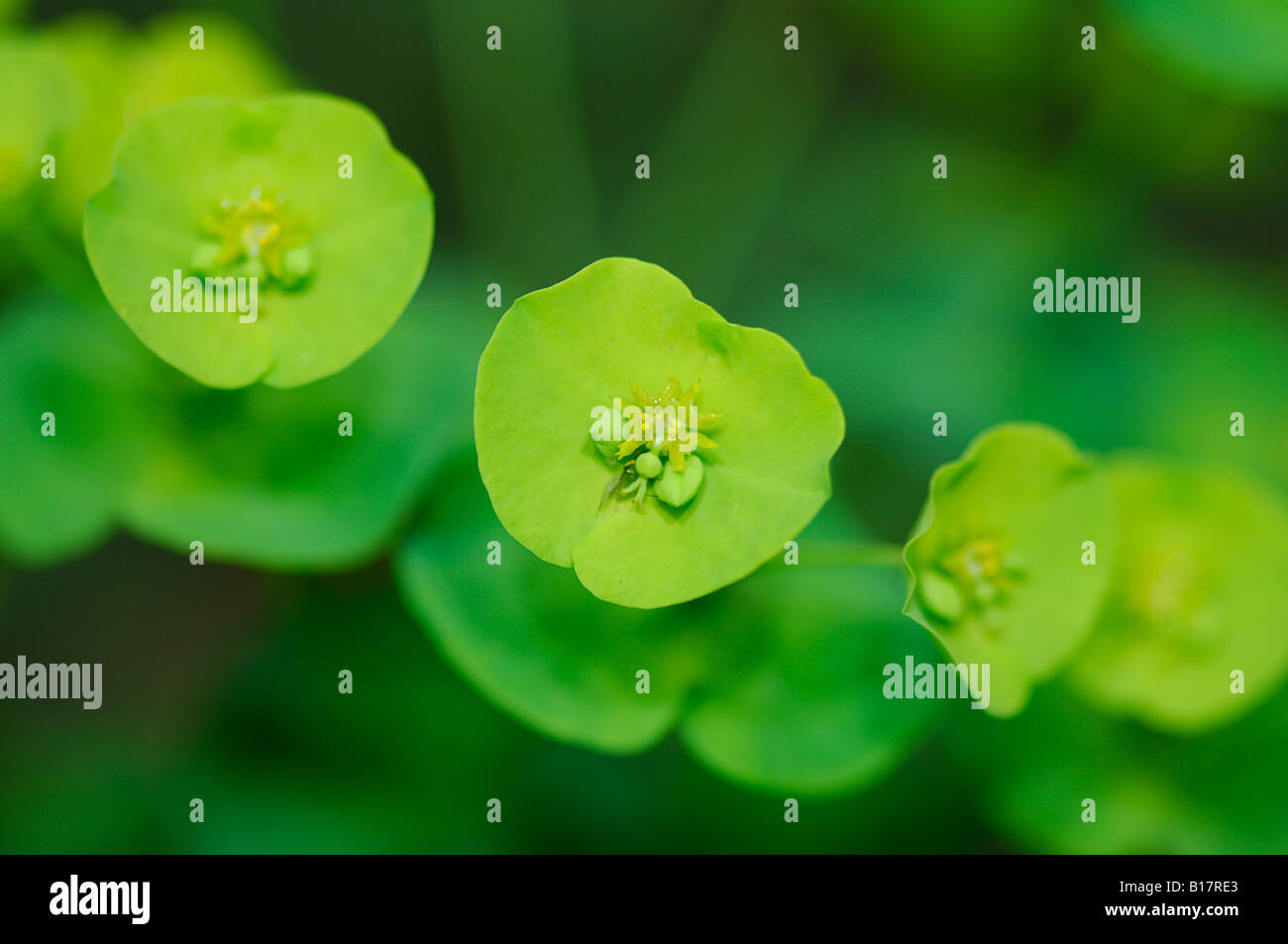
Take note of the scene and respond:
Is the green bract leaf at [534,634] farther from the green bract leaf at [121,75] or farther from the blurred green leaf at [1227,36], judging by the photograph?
the blurred green leaf at [1227,36]

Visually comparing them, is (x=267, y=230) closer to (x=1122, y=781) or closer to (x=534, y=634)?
(x=534, y=634)

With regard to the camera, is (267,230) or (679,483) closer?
(679,483)

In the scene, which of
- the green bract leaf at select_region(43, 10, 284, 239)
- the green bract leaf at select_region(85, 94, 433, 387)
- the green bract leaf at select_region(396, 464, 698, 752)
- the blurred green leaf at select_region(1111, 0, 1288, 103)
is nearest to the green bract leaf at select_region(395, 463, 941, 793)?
the green bract leaf at select_region(396, 464, 698, 752)

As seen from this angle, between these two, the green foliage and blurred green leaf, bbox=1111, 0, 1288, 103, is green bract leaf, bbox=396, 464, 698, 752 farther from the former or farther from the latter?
blurred green leaf, bbox=1111, 0, 1288, 103

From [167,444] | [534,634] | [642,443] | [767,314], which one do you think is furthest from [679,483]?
[767,314]

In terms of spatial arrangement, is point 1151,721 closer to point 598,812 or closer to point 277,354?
point 598,812

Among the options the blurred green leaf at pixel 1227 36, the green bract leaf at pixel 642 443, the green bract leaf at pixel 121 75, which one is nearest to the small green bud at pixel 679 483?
the green bract leaf at pixel 642 443
